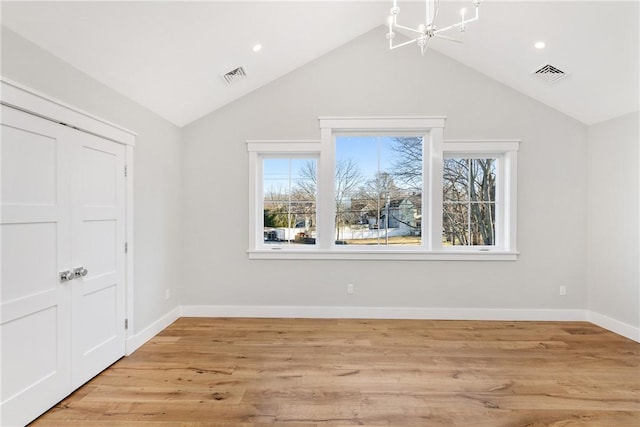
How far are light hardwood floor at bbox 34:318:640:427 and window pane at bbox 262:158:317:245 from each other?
3.72ft

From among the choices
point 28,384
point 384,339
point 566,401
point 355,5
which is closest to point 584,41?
point 355,5

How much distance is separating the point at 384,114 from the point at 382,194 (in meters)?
0.98


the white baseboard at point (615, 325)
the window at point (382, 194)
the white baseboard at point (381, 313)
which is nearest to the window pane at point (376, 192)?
the window at point (382, 194)

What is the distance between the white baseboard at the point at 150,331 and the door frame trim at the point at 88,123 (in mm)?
20

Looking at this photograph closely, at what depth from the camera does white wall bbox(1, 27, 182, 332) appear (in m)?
1.77

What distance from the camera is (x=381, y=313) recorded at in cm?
351

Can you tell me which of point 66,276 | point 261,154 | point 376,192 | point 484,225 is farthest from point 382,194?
point 66,276

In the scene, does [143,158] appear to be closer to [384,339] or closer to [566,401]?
[384,339]

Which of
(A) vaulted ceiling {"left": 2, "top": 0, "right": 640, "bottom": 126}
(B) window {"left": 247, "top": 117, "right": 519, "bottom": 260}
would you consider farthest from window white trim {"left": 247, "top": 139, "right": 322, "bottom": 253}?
(A) vaulted ceiling {"left": 2, "top": 0, "right": 640, "bottom": 126}

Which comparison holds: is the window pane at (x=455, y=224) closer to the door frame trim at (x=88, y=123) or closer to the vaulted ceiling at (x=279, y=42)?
the vaulted ceiling at (x=279, y=42)

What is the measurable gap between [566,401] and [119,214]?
374 cm

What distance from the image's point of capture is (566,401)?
1988 millimetres

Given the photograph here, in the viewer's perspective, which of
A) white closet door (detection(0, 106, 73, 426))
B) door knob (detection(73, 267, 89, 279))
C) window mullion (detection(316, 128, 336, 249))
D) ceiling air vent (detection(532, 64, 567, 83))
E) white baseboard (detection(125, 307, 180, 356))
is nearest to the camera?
white closet door (detection(0, 106, 73, 426))

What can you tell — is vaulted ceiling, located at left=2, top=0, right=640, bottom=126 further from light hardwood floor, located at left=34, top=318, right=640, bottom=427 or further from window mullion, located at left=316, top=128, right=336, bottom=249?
light hardwood floor, located at left=34, top=318, right=640, bottom=427
